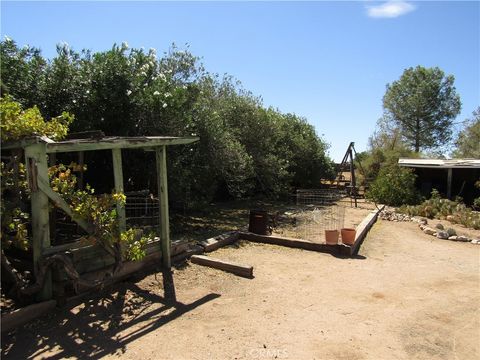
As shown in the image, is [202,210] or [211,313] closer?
[211,313]

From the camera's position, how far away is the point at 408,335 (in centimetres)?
474

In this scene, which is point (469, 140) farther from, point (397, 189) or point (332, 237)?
point (332, 237)

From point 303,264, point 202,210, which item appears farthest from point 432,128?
point 303,264

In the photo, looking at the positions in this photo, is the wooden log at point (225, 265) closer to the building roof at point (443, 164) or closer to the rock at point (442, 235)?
the rock at point (442, 235)

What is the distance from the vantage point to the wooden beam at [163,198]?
6.71 m

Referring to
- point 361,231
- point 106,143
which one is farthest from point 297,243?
point 106,143

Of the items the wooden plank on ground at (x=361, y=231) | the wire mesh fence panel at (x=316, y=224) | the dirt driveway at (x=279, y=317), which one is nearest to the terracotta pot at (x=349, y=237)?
the wooden plank on ground at (x=361, y=231)

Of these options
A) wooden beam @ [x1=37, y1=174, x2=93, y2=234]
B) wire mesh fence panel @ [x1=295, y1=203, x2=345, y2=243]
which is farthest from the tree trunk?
wooden beam @ [x1=37, y1=174, x2=93, y2=234]

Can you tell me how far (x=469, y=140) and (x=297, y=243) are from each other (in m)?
33.6

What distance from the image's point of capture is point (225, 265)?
6.94m

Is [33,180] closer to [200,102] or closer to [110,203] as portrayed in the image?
[110,203]

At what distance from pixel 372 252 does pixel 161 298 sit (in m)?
5.31

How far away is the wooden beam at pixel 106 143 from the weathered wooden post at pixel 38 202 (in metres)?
0.18

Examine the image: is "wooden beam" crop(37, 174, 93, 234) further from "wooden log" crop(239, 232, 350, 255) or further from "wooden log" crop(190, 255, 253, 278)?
"wooden log" crop(239, 232, 350, 255)
